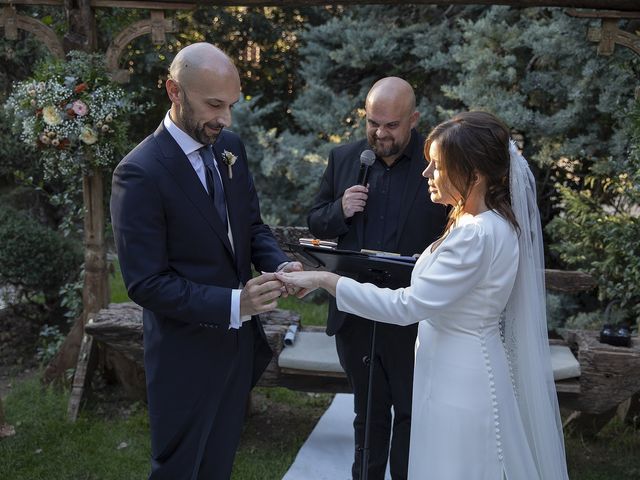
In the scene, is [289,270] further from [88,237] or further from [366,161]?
[88,237]

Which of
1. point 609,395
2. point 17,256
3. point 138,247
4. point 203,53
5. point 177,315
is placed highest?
point 203,53

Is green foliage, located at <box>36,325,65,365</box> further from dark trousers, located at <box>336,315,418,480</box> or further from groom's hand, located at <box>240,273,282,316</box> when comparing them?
groom's hand, located at <box>240,273,282,316</box>

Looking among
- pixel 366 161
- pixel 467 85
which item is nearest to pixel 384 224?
pixel 366 161

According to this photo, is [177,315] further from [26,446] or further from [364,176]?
[26,446]

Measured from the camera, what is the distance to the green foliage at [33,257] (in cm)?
645

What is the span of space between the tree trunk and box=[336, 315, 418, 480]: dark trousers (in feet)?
7.97

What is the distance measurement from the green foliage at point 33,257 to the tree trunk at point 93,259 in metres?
1.25

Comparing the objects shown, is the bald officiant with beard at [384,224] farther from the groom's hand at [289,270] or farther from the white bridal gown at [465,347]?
the white bridal gown at [465,347]

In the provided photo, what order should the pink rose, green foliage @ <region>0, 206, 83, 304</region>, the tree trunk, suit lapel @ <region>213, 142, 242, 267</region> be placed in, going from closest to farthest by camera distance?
1. suit lapel @ <region>213, 142, 242, 267</region>
2. the pink rose
3. the tree trunk
4. green foliage @ <region>0, 206, 83, 304</region>

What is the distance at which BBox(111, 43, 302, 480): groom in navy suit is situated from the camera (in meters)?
2.52

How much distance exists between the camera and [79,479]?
4.28 meters

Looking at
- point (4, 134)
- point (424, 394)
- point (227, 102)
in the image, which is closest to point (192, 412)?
point (424, 394)

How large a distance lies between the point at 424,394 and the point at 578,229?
12.7 feet

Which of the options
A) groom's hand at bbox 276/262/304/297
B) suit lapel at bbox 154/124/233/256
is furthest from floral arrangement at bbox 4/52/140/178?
groom's hand at bbox 276/262/304/297
